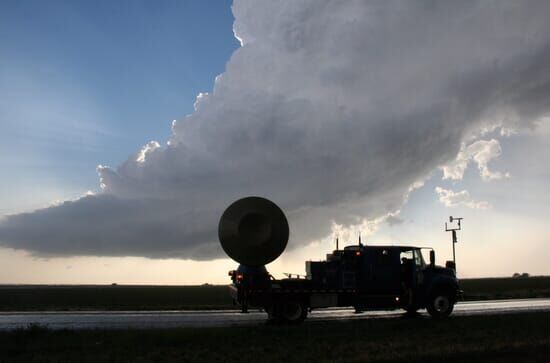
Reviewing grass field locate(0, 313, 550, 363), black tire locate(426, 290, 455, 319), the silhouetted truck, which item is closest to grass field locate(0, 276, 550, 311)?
the silhouetted truck

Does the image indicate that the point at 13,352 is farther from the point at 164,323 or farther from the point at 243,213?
the point at 243,213

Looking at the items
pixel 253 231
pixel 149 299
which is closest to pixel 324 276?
pixel 253 231

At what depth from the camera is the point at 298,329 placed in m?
18.6

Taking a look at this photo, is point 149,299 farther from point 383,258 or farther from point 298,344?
point 298,344

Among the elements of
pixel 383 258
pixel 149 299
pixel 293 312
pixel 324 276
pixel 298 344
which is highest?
pixel 383 258

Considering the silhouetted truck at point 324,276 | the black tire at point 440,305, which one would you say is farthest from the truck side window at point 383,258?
the black tire at point 440,305

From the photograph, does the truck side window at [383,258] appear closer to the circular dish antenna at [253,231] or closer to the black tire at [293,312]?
the black tire at [293,312]

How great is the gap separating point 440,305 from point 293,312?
6307 millimetres

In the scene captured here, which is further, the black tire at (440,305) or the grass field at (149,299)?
the grass field at (149,299)

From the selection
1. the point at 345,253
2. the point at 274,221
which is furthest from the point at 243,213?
the point at 345,253

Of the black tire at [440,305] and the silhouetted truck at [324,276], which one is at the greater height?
the silhouetted truck at [324,276]

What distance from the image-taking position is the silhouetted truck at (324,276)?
21.8m

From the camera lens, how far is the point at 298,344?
594 inches

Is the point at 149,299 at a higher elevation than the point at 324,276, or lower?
lower
